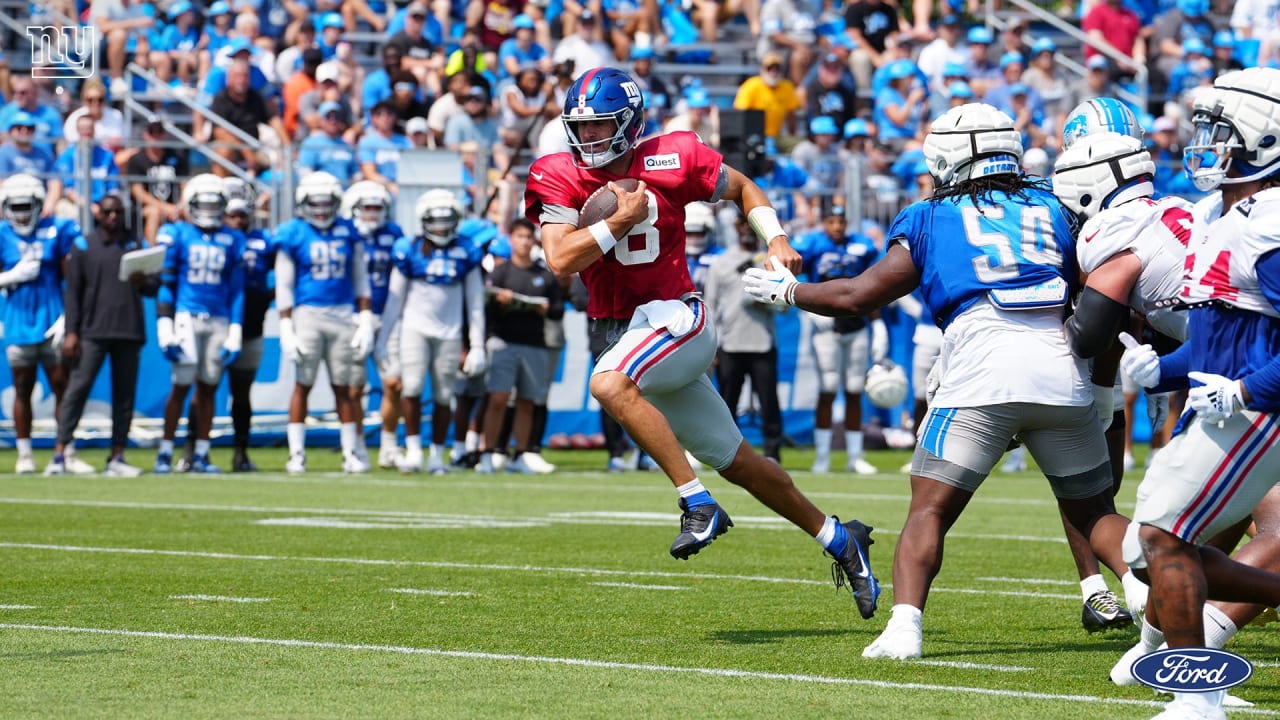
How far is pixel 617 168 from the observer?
22.2ft

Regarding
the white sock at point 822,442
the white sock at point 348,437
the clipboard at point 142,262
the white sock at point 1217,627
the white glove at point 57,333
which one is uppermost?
the white sock at point 1217,627

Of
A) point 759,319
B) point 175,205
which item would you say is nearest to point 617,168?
point 759,319

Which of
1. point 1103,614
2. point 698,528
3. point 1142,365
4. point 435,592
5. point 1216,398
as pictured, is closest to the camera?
point 1216,398

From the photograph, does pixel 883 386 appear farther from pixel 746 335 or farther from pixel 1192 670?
pixel 1192 670

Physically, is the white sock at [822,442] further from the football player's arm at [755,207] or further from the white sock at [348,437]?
the football player's arm at [755,207]

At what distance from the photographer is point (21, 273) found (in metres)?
14.5

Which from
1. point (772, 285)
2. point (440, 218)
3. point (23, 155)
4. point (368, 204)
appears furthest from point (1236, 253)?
point (23, 155)

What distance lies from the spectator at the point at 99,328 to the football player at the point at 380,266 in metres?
1.70

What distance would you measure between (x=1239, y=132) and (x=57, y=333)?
1149 cm

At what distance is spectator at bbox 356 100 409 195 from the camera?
56.6ft

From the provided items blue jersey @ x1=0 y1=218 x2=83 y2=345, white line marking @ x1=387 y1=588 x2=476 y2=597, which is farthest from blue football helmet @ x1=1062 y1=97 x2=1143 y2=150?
blue jersey @ x1=0 y1=218 x2=83 y2=345

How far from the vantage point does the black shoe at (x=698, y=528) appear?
623 centimetres

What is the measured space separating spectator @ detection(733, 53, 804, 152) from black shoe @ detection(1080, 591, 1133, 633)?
1379 cm

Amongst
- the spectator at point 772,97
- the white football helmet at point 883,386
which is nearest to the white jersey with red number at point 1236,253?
the white football helmet at point 883,386
